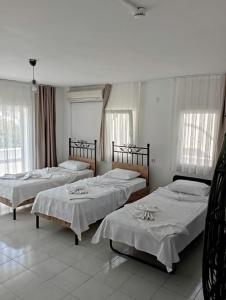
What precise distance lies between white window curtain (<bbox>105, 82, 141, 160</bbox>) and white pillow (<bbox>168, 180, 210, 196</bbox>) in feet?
4.94

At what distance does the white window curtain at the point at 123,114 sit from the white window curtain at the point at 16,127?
1894 millimetres

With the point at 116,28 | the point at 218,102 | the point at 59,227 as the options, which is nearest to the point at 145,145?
the point at 218,102

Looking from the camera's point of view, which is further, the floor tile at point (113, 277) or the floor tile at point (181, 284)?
the floor tile at point (113, 277)

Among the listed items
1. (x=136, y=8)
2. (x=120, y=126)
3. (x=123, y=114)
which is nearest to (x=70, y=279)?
(x=136, y=8)

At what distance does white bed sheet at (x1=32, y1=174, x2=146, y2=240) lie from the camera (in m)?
3.54

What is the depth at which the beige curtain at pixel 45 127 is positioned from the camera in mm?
5921

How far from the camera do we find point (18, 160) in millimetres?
5691

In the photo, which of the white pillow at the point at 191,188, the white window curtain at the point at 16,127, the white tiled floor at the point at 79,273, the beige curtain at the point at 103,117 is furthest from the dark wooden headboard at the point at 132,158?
the white window curtain at the point at 16,127

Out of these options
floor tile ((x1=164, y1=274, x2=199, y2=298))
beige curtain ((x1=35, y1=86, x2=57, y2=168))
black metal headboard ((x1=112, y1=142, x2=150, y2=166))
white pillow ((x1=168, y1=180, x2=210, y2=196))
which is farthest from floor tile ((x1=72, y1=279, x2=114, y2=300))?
beige curtain ((x1=35, y1=86, x2=57, y2=168))

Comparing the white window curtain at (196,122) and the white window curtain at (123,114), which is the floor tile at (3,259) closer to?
the white window curtain at (123,114)

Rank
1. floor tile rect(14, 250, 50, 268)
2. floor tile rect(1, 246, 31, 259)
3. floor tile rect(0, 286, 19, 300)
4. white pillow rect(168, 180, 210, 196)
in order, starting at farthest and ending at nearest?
white pillow rect(168, 180, 210, 196)
floor tile rect(1, 246, 31, 259)
floor tile rect(14, 250, 50, 268)
floor tile rect(0, 286, 19, 300)

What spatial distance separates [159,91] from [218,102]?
3.98 feet

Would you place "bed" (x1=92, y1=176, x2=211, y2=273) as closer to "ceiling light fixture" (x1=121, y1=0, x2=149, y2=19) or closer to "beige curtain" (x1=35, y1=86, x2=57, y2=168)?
"ceiling light fixture" (x1=121, y1=0, x2=149, y2=19)

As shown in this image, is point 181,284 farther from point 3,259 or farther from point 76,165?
point 76,165
